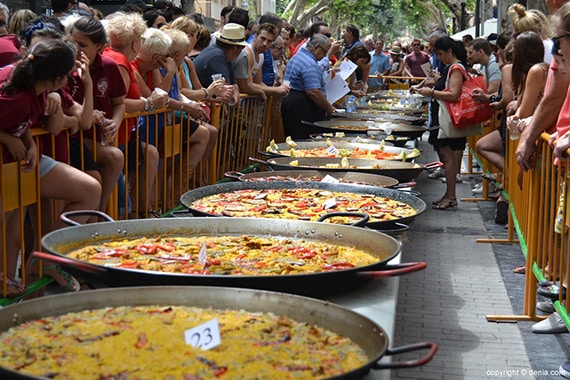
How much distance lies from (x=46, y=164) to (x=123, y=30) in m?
1.74

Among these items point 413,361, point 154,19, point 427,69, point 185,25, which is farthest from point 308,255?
point 427,69

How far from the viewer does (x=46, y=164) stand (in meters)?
5.08

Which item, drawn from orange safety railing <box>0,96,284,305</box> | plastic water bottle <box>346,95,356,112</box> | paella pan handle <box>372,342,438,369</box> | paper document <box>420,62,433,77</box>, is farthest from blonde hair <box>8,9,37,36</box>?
paper document <box>420,62,433,77</box>

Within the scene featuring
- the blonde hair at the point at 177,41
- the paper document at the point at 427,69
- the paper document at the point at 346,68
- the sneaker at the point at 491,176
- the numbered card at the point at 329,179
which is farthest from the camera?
the paper document at the point at 427,69

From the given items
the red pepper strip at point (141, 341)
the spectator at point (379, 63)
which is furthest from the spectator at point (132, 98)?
the spectator at point (379, 63)

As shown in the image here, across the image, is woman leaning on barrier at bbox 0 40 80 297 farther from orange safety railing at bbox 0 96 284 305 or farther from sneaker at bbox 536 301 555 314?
sneaker at bbox 536 301 555 314

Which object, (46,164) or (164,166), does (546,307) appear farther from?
(46,164)

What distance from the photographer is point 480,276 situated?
7.68 metres

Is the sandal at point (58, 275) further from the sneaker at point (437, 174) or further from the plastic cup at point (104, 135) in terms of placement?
the sneaker at point (437, 174)

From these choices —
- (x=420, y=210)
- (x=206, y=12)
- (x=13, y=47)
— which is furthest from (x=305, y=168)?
(x=206, y=12)

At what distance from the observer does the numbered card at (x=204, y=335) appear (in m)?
2.44

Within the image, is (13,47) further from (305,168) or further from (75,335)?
(75,335)

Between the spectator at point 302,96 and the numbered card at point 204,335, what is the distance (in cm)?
875

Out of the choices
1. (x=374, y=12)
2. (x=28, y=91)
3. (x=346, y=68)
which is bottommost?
(x=346, y=68)
